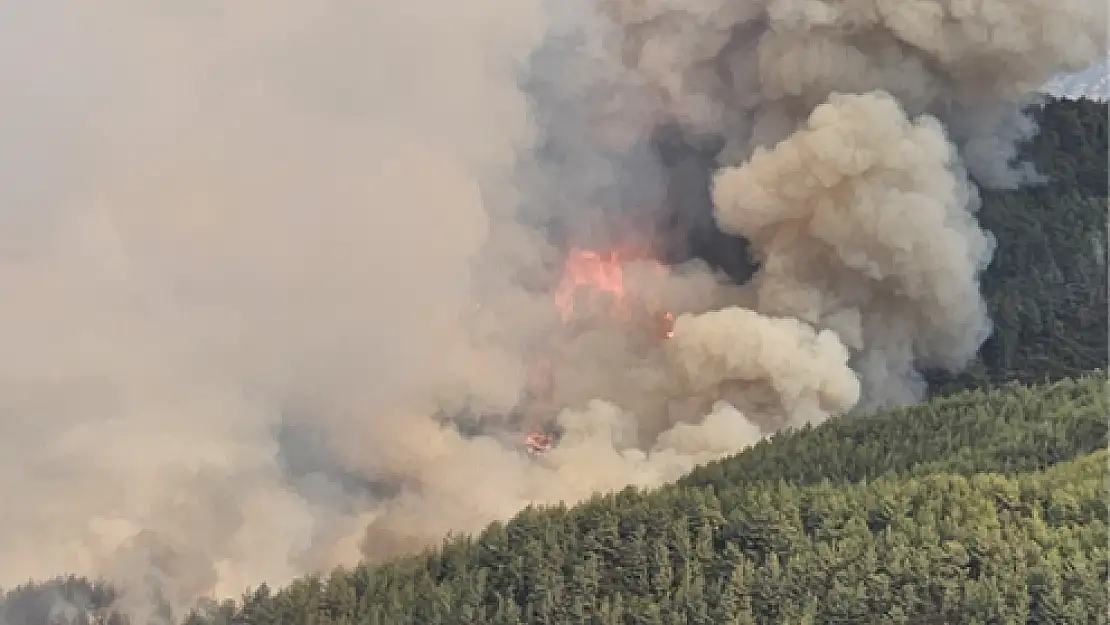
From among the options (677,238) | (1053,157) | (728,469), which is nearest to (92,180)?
(728,469)

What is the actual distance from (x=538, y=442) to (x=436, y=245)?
2.31 ft

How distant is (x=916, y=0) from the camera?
4438mm

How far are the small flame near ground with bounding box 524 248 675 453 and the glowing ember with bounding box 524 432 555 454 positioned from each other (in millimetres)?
460

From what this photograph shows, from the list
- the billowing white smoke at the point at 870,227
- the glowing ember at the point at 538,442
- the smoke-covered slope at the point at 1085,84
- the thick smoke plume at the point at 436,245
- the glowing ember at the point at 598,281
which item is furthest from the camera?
the smoke-covered slope at the point at 1085,84

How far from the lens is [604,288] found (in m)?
3.92

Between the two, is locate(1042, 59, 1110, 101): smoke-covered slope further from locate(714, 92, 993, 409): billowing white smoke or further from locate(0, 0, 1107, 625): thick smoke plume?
locate(714, 92, 993, 409): billowing white smoke

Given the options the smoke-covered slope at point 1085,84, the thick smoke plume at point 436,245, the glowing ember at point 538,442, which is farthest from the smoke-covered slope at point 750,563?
the smoke-covered slope at point 1085,84

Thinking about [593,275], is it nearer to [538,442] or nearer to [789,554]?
[538,442]

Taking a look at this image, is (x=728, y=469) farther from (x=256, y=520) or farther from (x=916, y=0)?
(x=916, y=0)

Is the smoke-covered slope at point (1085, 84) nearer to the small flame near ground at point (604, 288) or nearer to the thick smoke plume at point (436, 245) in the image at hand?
the thick smoke plume at point (436, 245)

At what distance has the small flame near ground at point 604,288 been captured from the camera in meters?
3.82

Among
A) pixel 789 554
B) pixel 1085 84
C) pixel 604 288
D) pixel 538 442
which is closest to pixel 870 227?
pixel 604 288

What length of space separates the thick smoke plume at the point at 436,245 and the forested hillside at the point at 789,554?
0.15 m

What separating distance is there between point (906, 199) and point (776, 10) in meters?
0.95
